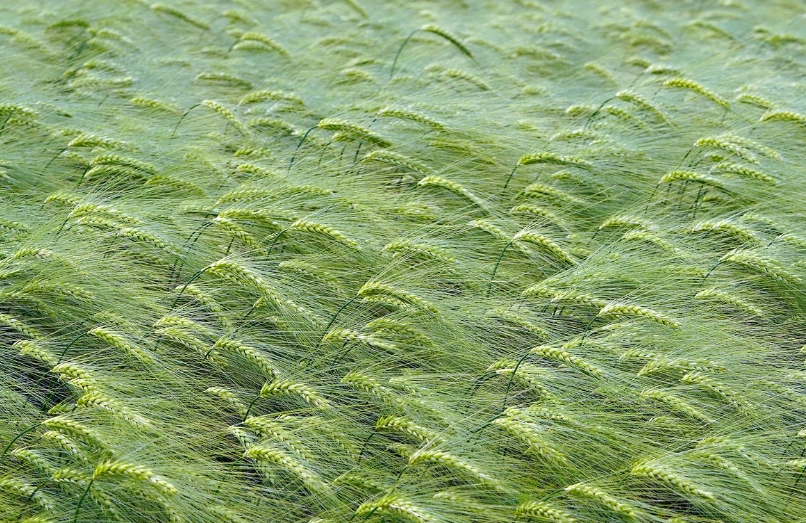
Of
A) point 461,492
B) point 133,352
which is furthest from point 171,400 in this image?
point 461,492

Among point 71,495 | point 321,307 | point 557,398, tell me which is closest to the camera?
point 71,495

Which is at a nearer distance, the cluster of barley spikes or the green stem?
the green stem

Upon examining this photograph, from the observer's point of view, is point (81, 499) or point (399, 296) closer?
point (81, 499)

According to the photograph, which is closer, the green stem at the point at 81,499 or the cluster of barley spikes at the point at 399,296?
the green stem at the point at 81,499

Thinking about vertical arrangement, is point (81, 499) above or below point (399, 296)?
below

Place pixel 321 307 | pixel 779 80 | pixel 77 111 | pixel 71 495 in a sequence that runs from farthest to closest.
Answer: pixel 779 80
pixel 77 111
pixel 321 307
pixel 71 495

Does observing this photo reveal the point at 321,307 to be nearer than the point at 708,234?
Yes

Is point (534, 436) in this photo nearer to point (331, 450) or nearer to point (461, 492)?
point (461, 492)

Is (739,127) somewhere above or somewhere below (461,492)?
above
